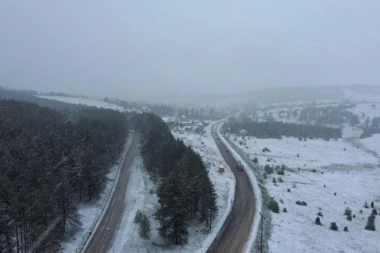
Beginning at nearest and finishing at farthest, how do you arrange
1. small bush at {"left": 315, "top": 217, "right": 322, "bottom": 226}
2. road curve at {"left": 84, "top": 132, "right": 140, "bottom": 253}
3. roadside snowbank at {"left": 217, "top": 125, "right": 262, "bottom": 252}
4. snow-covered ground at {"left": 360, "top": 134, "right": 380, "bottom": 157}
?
road curve at {"left": 84, "top": 132, "right": 140, "bottom": 253}, roadside snowbank at {"left": 217, "top": 125, "right": 262, "bottom": 252}, small bush at {"left": 315, "top": 217, "right": 322, "bottom": 226}, snow-covered ground at {"left": 360, "top": 134, "right": 380, "bottom": 157}

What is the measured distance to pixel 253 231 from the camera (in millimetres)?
48906

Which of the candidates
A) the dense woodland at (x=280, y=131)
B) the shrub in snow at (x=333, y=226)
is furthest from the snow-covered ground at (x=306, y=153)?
the shrub in snow at (x=333, y=226)

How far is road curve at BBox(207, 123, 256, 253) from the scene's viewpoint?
44.5m

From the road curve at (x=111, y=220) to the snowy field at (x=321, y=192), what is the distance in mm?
24756

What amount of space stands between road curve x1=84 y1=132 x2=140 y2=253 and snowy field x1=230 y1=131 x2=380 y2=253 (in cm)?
2476

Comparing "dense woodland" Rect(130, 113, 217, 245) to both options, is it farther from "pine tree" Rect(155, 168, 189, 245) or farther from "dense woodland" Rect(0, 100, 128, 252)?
"dense woodland" Rect(0, 100, 128, 252)

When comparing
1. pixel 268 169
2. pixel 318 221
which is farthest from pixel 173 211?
pixel 268 169

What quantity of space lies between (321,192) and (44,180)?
6301cm

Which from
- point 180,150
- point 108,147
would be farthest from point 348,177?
point 108,147

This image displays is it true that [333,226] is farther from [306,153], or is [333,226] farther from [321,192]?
[306,153]

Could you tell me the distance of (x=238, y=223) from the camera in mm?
52375

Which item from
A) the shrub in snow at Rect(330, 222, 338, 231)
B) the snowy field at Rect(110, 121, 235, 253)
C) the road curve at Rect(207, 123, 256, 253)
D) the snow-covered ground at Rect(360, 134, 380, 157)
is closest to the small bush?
the shrub in snow at Rect(330, 222, 338, 231)

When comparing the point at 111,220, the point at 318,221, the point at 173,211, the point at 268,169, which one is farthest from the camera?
the point at 268,169

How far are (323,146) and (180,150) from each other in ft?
349
